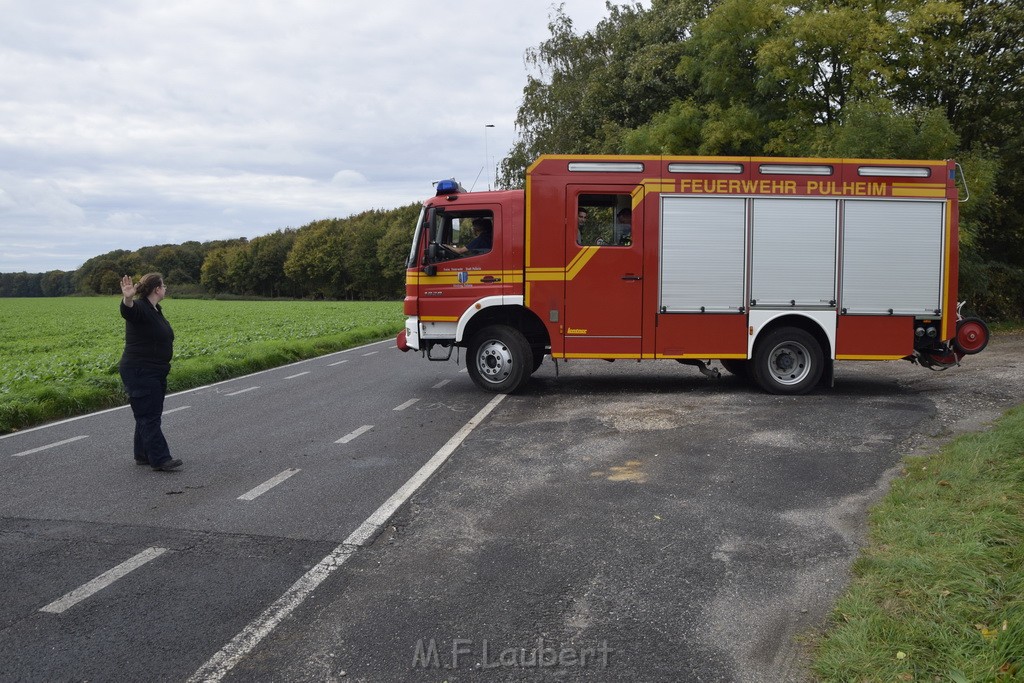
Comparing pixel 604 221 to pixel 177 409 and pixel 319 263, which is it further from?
pixel 319 263

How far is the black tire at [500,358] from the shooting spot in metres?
11.2

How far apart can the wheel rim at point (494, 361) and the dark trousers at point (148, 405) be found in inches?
192

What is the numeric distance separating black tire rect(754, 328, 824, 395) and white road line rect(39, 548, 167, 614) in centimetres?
808

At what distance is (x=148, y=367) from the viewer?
7.21 metres

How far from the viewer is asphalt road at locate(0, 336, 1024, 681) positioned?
3678 mm

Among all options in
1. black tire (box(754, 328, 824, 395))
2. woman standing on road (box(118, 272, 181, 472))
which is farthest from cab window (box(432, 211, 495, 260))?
woman standing on road (box(118, 272, 181, 472))

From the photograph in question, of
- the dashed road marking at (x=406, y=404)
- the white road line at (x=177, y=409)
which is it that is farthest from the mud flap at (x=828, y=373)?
the white road line at (x=177, y=409)

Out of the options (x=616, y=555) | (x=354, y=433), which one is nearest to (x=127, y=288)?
(x=354, y=433)

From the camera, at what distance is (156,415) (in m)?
7.28

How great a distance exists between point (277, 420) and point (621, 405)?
14.0 feet

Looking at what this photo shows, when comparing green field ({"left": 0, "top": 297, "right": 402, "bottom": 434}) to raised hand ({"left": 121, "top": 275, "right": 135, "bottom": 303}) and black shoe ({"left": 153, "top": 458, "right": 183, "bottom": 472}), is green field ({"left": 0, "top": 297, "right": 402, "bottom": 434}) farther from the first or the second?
raised hand ({"left": 121, "top": 275, "right": 135, "bottom": 303})

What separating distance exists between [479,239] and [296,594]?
7.51 meters

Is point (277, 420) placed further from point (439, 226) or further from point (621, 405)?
point (621, 405)

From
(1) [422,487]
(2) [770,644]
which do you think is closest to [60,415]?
(1) [422,487]
